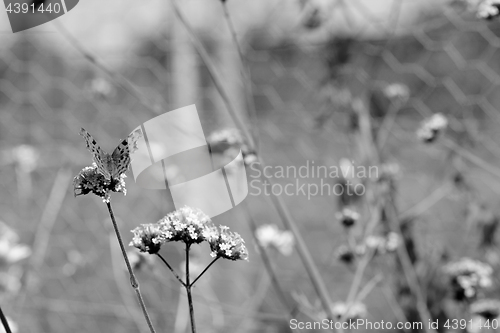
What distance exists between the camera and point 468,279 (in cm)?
56

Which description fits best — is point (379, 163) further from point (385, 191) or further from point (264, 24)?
point (264, 24)

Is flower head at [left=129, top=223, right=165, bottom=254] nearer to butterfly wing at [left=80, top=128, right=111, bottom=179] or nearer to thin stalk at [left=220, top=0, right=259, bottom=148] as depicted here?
butterfly wing at [left=80, top=128, right=111, bottom=179]

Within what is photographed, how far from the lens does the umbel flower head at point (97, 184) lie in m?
0.23

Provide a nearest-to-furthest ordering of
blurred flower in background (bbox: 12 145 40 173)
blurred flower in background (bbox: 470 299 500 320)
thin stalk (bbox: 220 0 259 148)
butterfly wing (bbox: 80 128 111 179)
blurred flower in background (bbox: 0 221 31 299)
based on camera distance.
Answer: butterfly wing (bbox: 80 128 111 179) < thin stalk (bbox: 220 0 259 148) < blurred flower in background (bbox: 470 299 500 320) < blurred flower in background (bbox: 0 221 31 299) < blurred flower in background (bbox: 12 145 40 173)

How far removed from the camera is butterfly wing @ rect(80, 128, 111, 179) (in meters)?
0.23

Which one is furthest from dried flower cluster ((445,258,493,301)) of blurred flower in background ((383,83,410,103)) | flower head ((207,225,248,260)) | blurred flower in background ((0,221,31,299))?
blurred flower in background ((0,221,31,299))

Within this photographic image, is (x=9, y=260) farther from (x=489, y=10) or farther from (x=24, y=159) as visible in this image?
(x=489, y=10)

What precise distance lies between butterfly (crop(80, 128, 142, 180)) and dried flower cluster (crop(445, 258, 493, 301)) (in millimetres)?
463

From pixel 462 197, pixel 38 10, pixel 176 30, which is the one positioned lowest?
pixel 462 197

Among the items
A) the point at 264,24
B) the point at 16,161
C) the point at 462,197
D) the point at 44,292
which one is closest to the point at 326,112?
the point at 462,197

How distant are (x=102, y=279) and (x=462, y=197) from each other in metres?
1.64

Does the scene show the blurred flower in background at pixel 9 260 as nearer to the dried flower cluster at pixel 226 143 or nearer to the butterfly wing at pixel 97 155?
the dried flower cluster at pixel 226 143

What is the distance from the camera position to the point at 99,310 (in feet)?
4.22

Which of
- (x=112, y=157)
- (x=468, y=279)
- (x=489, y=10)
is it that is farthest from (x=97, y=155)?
(x=468, y=279)
